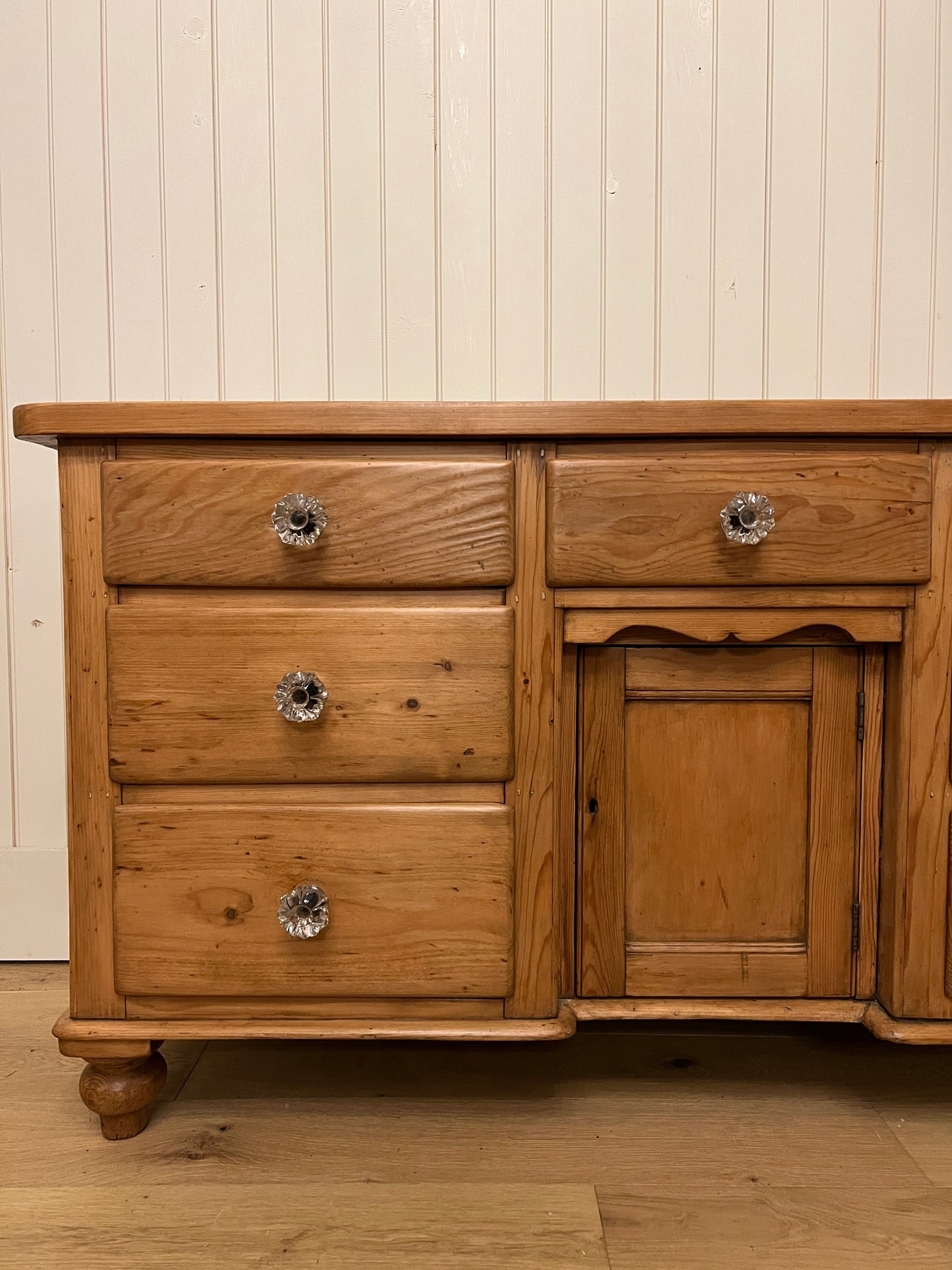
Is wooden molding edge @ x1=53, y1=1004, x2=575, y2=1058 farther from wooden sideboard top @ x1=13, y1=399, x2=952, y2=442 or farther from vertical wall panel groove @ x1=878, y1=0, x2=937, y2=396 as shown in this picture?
vertical wall panel groove @ x1=878, y1=0, x2=937, y2=396

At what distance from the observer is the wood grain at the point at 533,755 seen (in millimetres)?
917

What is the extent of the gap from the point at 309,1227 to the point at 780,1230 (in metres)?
0.46

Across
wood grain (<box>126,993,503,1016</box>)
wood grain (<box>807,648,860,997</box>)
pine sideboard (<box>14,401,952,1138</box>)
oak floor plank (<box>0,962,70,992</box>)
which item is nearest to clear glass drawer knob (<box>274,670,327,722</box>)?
pine sideboard (<box>14,401,952,1138</box>)

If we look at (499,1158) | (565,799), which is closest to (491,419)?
(565,799)

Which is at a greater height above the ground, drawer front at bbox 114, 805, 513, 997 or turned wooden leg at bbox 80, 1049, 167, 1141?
drawer front at bbox 114, 805, 513, 997

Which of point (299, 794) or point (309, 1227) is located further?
point (299, 794)

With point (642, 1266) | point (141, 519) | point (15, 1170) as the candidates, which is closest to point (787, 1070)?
point (642, 1266)

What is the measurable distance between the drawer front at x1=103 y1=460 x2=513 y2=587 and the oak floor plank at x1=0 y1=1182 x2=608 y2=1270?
643 millimetres

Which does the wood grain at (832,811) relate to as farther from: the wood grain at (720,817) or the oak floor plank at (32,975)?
the oak floor plank at (32,975)

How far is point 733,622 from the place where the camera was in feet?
3.03

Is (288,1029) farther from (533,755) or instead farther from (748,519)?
(748,519)

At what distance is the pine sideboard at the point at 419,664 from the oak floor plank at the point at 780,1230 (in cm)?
17

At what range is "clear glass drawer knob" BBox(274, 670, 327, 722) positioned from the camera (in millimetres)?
895

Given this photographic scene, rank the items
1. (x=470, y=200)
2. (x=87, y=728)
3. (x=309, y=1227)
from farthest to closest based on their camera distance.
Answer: (x=470, y=200)
(x=87, y=728)
(x=309, y=1227)
